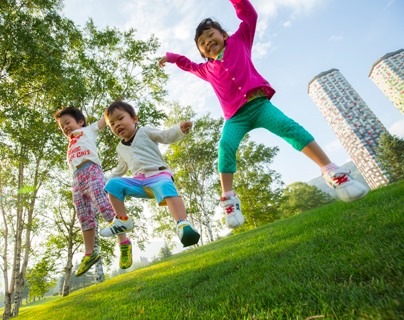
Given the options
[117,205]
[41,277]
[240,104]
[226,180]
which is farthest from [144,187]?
[41,277]

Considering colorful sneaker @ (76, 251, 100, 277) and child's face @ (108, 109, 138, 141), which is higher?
child's face @ (108, 109, 138, 141)

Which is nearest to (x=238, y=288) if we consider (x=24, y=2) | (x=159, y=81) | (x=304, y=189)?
(x=24, y=2)

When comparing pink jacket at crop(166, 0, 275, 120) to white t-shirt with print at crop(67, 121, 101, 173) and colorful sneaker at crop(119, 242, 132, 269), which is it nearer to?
white t-shirt with print at crop(67, 121, 101, 173)

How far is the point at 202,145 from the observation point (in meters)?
20.3

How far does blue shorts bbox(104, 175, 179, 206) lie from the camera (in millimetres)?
2578

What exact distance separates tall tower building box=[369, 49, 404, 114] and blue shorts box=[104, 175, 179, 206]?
73390 millimetres

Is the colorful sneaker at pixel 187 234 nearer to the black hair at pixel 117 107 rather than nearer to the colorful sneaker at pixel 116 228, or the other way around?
the colorful sneaker at pixel 116 228

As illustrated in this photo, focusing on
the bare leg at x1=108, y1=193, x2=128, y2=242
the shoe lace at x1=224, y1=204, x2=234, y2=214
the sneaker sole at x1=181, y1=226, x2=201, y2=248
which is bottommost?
the sneaker sole at x1=181, y1=226, x2=201, y2=248

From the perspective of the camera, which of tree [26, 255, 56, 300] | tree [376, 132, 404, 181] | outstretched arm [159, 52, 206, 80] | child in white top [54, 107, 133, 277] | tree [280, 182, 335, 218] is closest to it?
child in white top [54, 107, 133, 277]

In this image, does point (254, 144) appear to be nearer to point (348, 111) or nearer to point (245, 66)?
point (245, 66)

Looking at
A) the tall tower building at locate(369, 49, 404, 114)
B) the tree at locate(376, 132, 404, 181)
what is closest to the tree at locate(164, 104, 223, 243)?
the tree at locate(376, 132, 404, 181)

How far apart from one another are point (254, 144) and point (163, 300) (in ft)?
75.7

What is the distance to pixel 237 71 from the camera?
2711mm

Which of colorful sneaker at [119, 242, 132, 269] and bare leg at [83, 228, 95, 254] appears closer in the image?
colorful sneaker at [119, 242, 132, 269]
